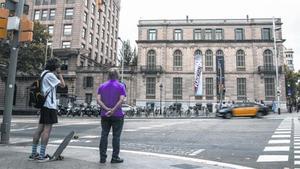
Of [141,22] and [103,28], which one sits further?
[103,28]

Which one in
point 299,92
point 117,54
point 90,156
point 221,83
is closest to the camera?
point 90,156

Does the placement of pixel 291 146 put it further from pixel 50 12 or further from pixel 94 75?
pixel 50 12

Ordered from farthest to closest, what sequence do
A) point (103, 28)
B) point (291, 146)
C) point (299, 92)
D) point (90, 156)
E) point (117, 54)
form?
1. point (299, 92)
2. point (117, 54)
3. point (103, 28)
4. point (291, 146)
5. point (90, 156)

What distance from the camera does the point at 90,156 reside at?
6266 mm

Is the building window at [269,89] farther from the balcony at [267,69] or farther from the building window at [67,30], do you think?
the building window at [67,30]

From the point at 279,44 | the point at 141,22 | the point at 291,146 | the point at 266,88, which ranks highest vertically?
the point at 141,22

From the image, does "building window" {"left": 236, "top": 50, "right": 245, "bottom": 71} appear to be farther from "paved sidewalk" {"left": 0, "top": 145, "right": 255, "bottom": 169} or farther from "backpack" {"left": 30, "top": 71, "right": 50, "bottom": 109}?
"backpack" {"left": 30, "top": 71, "right": 50, "bottom": 109}

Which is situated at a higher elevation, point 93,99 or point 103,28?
point 103,28

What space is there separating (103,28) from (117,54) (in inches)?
468

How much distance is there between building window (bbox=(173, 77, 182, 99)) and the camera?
54.7m

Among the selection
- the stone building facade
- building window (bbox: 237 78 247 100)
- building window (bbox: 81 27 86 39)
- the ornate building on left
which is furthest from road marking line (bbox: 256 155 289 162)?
building window (bbox: 81 27 86 39)

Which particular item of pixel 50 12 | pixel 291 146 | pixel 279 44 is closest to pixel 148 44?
pixel 50 12

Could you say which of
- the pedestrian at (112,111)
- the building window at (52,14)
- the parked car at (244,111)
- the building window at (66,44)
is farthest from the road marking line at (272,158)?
the building window at (52,14)

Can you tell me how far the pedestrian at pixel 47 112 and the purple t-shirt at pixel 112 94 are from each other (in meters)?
0.89
